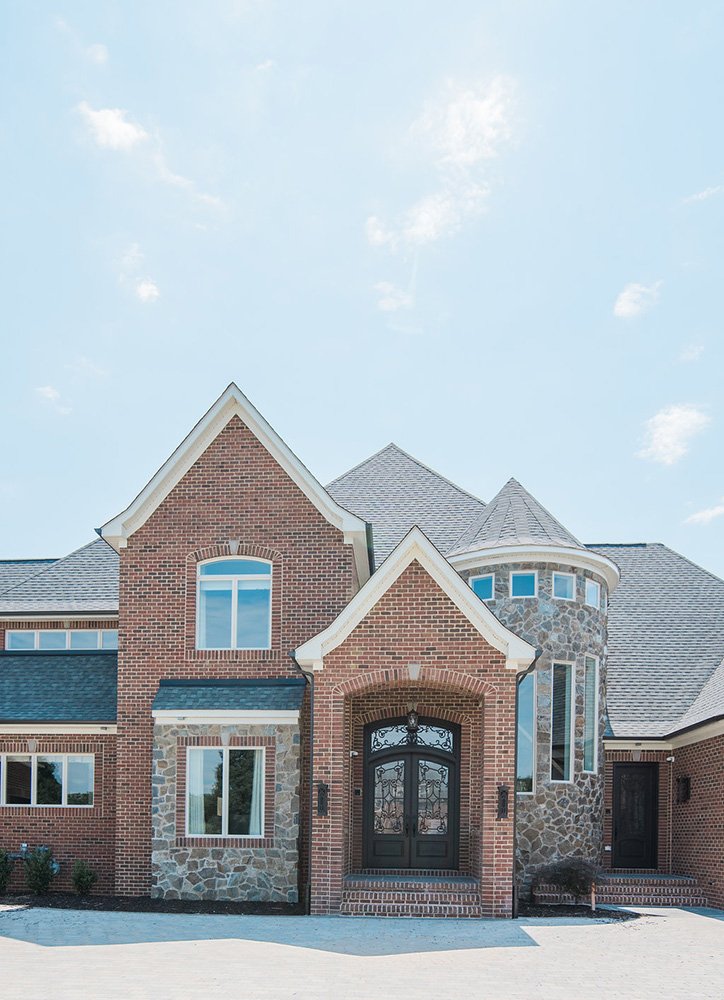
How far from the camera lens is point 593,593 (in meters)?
19.5

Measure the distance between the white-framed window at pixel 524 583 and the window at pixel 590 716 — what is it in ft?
5.96

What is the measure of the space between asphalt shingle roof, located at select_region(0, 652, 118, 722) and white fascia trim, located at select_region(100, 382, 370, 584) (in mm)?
2965

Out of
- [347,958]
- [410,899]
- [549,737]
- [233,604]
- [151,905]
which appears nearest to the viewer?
[347,958]

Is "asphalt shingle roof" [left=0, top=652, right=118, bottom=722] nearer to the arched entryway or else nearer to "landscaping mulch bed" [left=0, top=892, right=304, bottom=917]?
"landscaping mulch bed" [left=0, top=892, right=304, bottom=917]

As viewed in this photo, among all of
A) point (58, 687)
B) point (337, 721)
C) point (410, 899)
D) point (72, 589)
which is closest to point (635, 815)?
point (410, 899)

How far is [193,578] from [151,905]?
5.42m

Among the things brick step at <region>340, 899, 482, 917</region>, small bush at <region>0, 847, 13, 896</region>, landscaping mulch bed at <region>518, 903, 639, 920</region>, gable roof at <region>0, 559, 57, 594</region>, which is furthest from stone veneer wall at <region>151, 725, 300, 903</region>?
gable roof at <region>0, 559, 57, 594</region>

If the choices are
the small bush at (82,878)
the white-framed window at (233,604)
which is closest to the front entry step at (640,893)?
the white-framed window at (233,604)

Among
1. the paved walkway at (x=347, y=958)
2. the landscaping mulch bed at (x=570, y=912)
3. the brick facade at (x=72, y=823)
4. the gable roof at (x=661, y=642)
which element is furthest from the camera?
the gable roof at (x=661, y=642)

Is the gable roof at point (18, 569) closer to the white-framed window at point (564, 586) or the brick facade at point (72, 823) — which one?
the brick facade at point (72, 823)

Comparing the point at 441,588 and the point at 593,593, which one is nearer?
the point at 441,588

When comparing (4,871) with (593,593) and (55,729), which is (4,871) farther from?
(593,593)

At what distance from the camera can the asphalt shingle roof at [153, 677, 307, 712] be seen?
16.8 meters

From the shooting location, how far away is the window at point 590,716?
19.0 m
